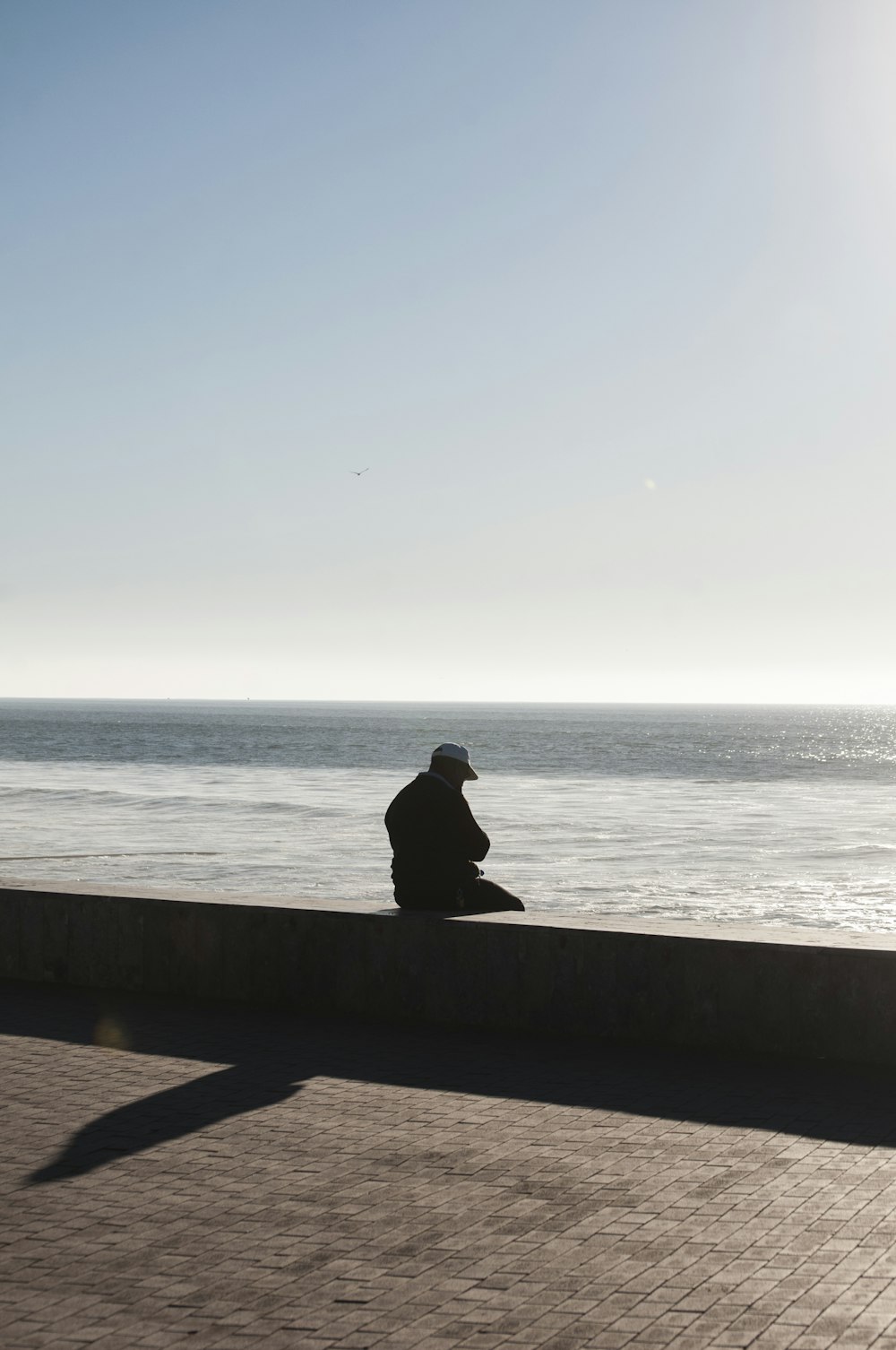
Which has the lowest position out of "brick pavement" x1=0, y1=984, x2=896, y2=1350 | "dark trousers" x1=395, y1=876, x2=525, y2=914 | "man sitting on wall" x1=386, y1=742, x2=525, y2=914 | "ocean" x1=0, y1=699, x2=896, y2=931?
"ocean" x1=0, y1=699, x2=896, y2=931

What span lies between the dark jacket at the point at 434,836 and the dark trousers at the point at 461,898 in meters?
0.02

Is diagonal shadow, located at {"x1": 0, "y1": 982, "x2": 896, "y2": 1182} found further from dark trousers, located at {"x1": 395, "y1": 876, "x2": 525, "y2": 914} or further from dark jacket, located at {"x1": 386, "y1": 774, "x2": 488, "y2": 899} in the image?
dark jacket, located at {"x1": 386, "y1": 774, "x2": 488, "y2": 899}

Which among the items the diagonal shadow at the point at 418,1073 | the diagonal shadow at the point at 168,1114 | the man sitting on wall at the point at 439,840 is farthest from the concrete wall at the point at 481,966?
the diagonal shadow at the point at 168,1114

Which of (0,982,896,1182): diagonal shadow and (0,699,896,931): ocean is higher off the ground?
(0,982,896,1182): diagonal shadow

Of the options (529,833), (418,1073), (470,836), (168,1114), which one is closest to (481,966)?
(470,836)

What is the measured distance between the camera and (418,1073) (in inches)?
241

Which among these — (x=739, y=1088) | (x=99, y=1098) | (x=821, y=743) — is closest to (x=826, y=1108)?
(x=739, y=1088)

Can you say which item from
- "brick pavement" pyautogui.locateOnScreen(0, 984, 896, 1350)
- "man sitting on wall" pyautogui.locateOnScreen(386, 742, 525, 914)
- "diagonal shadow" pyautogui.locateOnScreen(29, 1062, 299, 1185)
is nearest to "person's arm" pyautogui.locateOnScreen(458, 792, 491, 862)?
"man sitting on wall" pyautogui.locateOnScreen(386, 742, 525, 914)

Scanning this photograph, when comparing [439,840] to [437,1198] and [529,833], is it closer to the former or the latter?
[437,1198]

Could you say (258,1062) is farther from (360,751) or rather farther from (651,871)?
(360,751)

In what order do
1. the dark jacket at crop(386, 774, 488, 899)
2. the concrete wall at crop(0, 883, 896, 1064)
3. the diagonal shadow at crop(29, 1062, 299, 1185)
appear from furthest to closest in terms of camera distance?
1. the dark jacket at crop(386, 774, 488, 899)
2. the concrete wall at crop(0, 883, 896, 1064)
3. the diagonal shadow at crop(29, 1062, 299, 1185)

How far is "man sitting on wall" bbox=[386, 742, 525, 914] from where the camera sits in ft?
24.9

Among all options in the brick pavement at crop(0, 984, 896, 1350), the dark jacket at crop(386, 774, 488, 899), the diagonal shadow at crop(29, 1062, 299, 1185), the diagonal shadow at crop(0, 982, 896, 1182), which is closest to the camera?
the brick pavement at crop(0, 984, 896, 1350)

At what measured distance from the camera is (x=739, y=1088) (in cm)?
584
